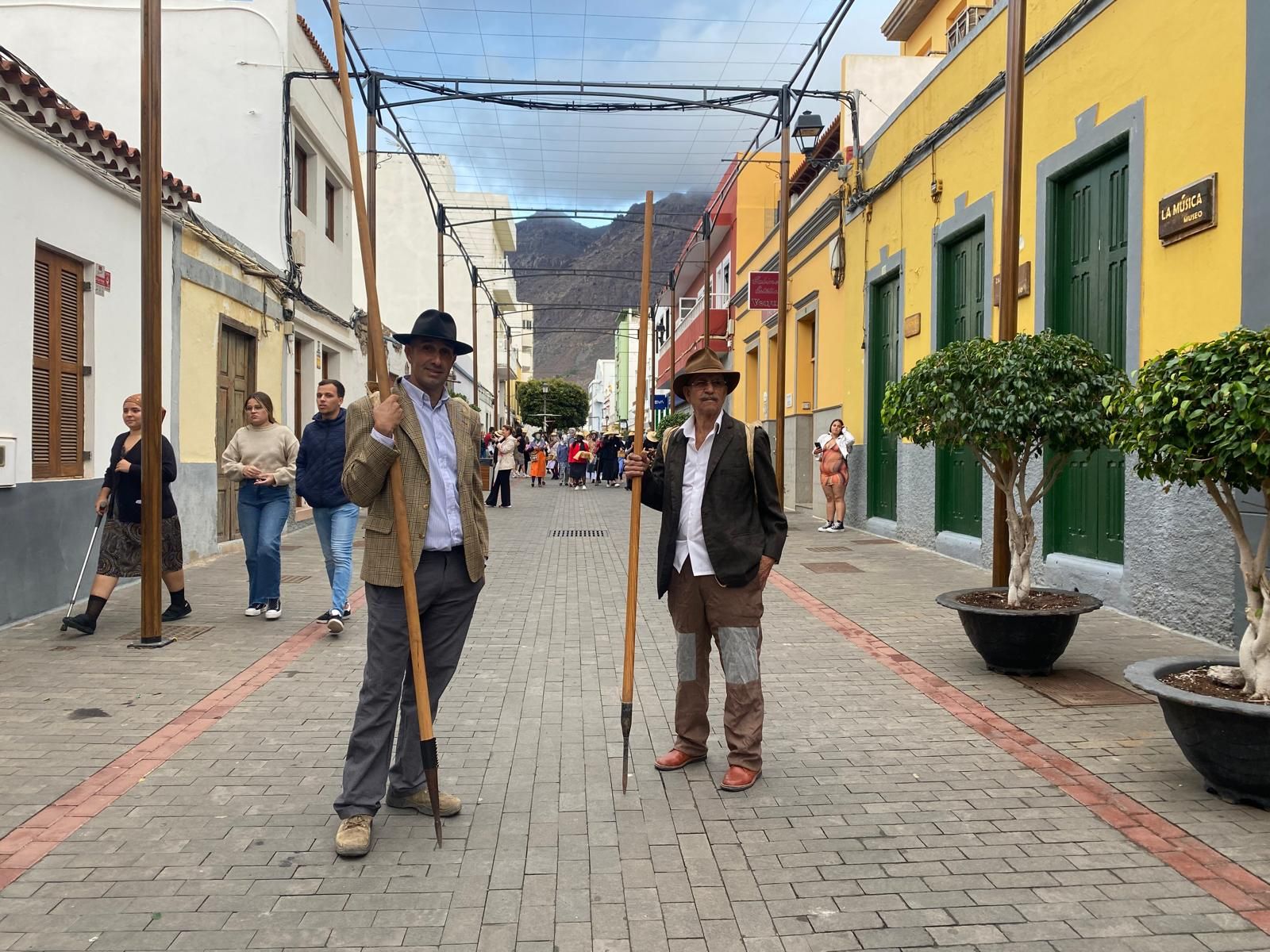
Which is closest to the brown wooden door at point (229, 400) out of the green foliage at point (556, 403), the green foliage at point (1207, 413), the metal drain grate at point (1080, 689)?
the metal drain grate at point (1080, 689)

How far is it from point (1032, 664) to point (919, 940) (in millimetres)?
3356

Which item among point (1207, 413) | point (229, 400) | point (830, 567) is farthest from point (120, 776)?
point (229, 400)

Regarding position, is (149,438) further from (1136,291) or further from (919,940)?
(1136,291)

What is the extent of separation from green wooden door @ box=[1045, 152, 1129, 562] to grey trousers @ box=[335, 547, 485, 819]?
20.5ft

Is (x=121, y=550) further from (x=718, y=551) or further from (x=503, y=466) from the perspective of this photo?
(x=503, y=466)

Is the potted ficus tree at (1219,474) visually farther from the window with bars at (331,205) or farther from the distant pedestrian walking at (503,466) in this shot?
the distant pedestrian walking at (503,466)

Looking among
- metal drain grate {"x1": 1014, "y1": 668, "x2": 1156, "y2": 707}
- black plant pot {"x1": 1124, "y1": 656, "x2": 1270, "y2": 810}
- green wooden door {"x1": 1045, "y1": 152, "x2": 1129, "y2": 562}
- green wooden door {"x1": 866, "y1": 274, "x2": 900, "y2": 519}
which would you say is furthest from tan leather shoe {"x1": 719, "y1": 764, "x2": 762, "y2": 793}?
green wooden door {"x1": 866, "y1": 274, "x2": 900, "y2": 519}

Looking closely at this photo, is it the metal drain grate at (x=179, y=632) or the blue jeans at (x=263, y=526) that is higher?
the blue jeans at (x=263, y=526)

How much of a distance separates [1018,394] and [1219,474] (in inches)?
80.0

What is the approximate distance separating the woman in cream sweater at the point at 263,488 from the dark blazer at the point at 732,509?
13.2 feet

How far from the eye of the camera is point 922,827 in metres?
3.68

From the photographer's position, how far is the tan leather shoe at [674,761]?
4.32 m

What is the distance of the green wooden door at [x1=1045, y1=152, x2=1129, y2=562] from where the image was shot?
8.15 metres

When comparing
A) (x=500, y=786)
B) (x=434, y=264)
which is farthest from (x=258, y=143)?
(x=434, y=264)
